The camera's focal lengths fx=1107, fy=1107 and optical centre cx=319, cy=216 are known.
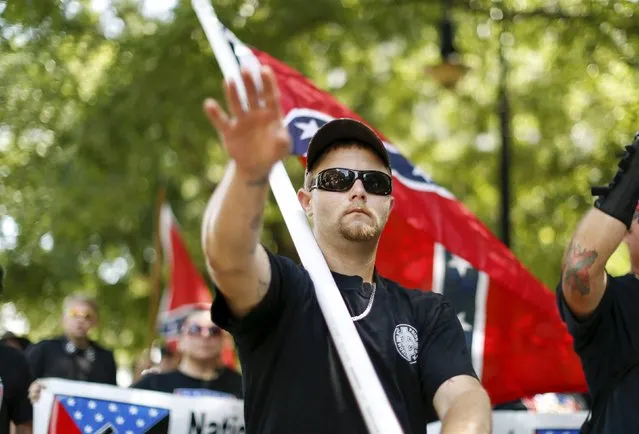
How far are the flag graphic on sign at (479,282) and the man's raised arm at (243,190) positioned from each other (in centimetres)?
343

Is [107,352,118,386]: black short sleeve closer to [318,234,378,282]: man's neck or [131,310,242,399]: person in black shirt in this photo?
[131,310,242,399]: person in black shirt

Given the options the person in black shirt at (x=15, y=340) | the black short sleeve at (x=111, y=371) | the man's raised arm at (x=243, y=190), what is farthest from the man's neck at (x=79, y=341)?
the man's raised arm at (x=243, y=190)

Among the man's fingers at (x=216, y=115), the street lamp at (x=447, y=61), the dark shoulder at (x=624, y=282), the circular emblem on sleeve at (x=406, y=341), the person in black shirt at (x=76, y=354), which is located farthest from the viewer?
the street lamp at (x=447, y=61)

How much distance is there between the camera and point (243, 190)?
8.66 ft

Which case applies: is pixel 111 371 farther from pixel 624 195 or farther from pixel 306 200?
pixel 624 195

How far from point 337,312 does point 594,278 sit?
141 centimetres

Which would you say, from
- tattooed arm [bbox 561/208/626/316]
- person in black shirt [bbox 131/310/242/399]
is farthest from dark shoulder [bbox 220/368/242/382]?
tattooed arm [bbox 561/208/626/316]

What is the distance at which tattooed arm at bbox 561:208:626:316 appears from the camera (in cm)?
387

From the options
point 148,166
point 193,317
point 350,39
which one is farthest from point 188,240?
point 193,317

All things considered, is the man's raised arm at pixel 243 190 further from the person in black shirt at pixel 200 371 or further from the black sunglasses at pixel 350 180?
the person in black shirt at pixel 200 371

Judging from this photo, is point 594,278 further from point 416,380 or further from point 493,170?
point 493,170

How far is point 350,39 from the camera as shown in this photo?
1212 centimetres

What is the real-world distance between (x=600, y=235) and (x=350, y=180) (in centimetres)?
105

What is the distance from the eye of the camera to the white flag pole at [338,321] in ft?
8.92
